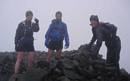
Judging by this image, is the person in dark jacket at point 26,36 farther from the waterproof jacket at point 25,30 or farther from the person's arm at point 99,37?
the person's arm at point 99,37

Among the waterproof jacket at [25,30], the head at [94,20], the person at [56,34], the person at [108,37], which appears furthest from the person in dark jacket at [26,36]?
the person at [108,37]

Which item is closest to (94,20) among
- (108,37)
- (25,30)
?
(108,37)

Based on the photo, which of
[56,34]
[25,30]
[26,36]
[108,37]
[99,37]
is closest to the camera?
[99,37]

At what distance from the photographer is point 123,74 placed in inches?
565

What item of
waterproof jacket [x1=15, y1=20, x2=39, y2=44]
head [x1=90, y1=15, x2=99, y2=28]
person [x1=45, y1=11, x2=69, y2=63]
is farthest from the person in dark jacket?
head [x1=90, y1=15, x2=99, y2=28]

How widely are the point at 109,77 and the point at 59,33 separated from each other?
8.13ft

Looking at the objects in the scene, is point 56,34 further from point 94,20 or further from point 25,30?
point 94,20

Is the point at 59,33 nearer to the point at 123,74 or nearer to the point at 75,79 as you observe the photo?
the point at 75,79

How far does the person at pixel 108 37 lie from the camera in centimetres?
1287

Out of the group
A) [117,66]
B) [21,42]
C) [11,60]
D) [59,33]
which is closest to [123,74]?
[117,66]

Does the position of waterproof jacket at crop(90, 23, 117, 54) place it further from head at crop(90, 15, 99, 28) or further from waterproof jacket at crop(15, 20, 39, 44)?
waterproof jacket at crop(15, 20, 39, 44)

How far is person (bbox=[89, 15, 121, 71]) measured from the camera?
12.9 meters

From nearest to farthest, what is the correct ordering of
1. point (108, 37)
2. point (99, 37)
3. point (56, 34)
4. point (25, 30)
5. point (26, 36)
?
1. point (99, 37)
2. point (25, 30)
3. point (26, 36)
4. point (108, 37)
5. point (56, 34)

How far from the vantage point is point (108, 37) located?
13273 mm
